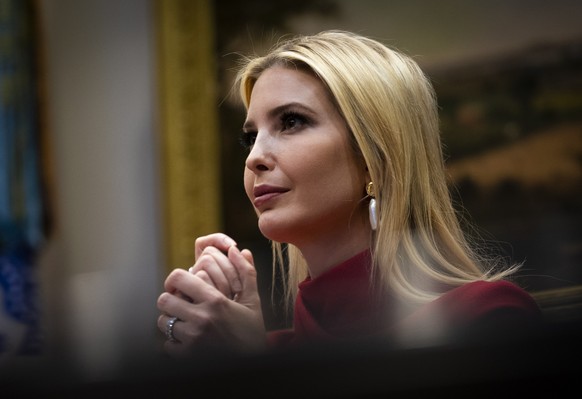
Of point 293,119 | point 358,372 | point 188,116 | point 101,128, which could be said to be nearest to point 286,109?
point 293,119

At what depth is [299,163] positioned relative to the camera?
0.90 meters

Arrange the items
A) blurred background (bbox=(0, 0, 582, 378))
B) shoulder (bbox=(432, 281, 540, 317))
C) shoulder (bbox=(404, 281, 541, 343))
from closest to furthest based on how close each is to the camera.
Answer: shoulder (bbox=(404, 281, 541, 343)), shoulder (bbox=(432, 281, 540, 317)), blurred background (bbox=(0, 0, 582, 378))

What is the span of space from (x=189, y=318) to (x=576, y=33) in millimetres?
2915

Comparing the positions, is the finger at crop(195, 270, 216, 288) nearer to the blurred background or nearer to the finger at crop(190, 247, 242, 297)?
the finger at crop(190, 247, 242, 297)

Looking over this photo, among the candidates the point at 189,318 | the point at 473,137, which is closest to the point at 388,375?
the point at 189,318

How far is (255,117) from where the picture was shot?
0.90m

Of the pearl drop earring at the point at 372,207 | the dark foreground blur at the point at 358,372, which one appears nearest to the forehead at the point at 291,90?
the pearl drop earring at the point at 372,207

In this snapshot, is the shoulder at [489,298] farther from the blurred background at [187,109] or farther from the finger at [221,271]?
the blurred background at [187,109]

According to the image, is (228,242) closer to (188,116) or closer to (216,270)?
(216,270)

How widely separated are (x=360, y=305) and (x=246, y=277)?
139 millimetres

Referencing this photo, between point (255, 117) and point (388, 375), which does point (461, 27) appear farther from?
point (388, 375)

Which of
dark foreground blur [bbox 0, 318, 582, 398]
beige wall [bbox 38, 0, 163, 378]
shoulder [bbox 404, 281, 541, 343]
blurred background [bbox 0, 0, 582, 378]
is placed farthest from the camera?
blurred background [bbox 0, 0, 582, 378]

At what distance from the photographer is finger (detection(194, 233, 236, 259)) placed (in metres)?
0.91

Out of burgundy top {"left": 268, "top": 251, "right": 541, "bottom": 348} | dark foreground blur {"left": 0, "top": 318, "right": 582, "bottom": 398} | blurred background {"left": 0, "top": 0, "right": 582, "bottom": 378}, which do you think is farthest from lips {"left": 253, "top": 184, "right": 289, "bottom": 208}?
blurred background {"left": 0, "top": 0, "right": 582, "bottom": 378}
